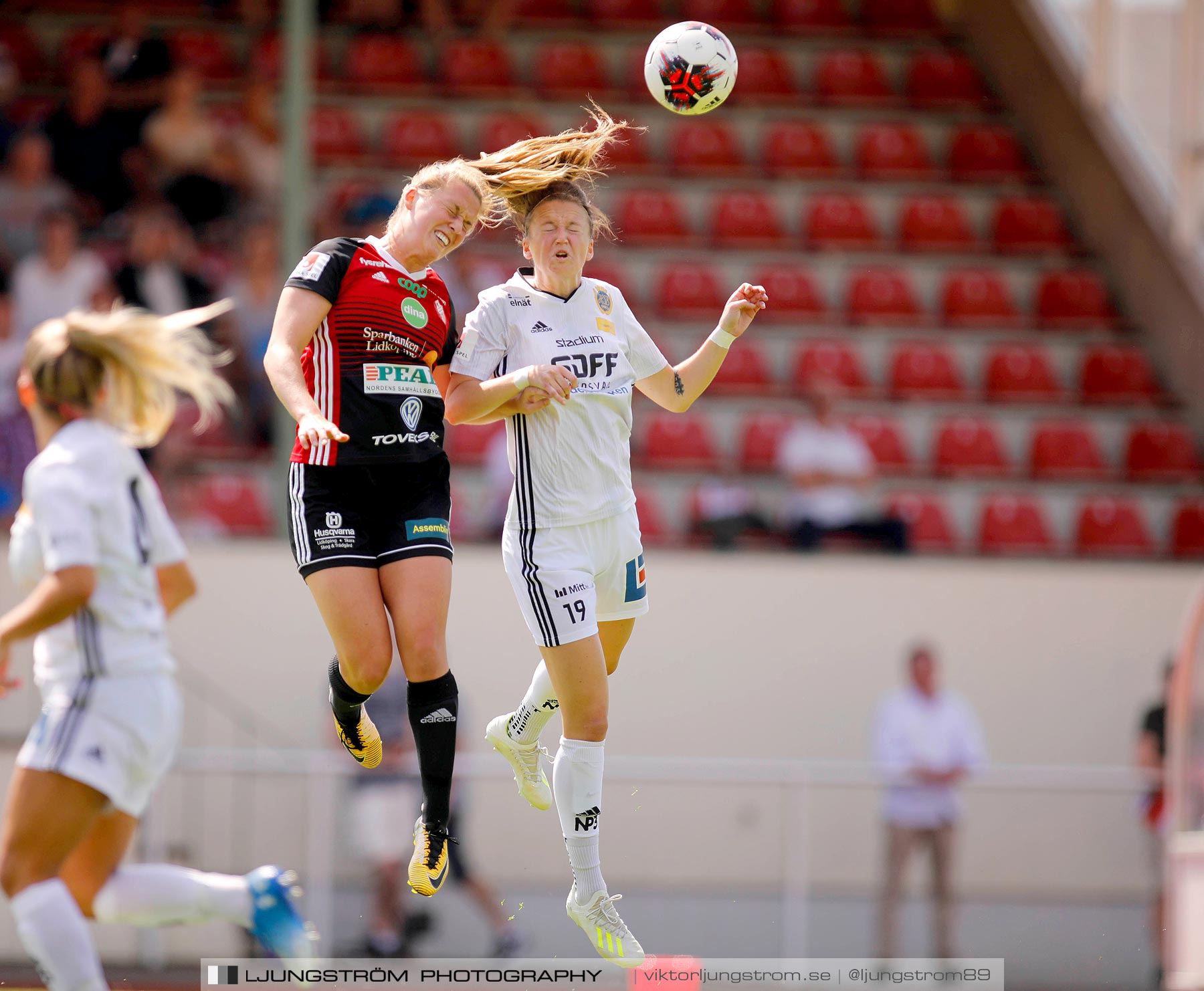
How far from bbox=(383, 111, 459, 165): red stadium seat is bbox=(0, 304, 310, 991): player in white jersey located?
8673mm

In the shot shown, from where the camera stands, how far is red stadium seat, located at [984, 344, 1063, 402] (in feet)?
41.9

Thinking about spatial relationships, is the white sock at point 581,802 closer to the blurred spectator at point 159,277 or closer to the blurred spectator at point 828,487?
the blurred spectator at point 828,487

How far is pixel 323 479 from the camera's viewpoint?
15.8 feet

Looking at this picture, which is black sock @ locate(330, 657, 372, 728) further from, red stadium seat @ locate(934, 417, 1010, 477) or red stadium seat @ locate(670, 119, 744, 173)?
red stadium seat @ locate(670, 119, 744, 173)

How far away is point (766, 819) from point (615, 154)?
711cm

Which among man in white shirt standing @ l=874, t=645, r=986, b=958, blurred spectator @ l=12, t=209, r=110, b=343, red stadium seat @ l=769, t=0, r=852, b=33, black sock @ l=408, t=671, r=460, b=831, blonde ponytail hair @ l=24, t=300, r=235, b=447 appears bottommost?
man in white shirt standing @ l=874, t=645, r=986, b=958

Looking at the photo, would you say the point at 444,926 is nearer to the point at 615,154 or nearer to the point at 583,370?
the point at 583,370

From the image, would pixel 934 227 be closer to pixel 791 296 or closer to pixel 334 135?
pixel 791 296

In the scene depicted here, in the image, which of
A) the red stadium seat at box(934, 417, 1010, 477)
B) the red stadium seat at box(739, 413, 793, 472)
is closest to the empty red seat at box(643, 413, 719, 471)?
the red stadium seat at box(739, 413, 793, 472)

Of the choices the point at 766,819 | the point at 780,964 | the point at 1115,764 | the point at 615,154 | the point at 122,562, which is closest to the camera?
the point at 122,562

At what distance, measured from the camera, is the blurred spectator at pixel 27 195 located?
11.7 metres

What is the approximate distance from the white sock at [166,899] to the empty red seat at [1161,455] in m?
9.33

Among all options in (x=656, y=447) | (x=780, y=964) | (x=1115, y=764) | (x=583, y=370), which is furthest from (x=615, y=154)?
(x=583, y=370)

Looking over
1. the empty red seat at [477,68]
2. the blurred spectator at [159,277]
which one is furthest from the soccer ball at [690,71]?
the empty red seat at [477,68]
